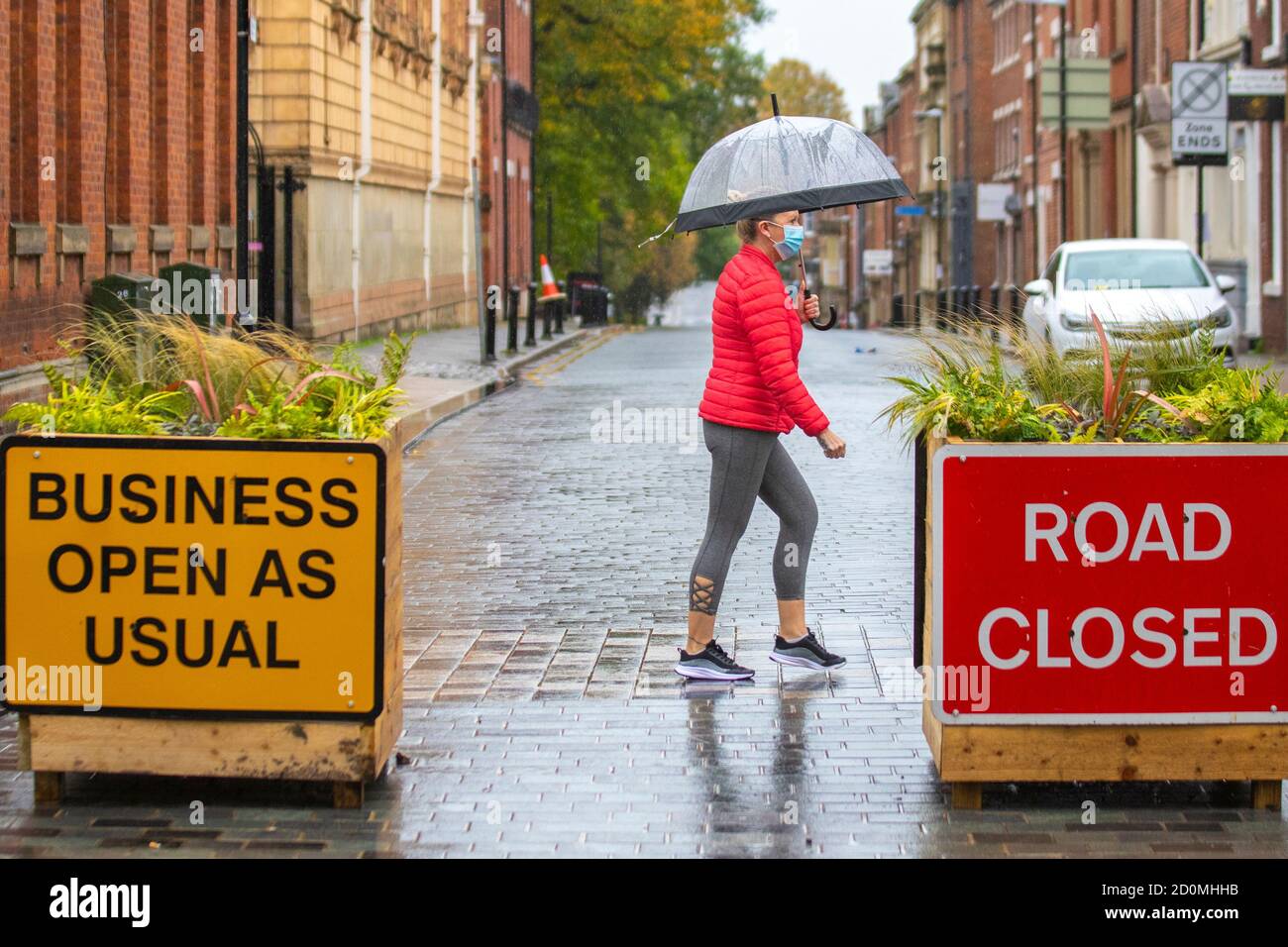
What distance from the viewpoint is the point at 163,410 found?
650cm

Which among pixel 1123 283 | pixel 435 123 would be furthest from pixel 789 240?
pixel 435 123

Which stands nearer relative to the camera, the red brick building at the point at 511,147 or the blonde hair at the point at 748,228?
the blonde hair at the point at 748,228

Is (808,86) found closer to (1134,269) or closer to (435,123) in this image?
(435,123)

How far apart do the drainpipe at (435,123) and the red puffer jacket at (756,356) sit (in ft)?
117

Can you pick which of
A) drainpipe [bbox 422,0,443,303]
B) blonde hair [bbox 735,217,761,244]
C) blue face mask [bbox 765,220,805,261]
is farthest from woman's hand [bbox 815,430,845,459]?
drainpipe [bbox 422,0,443,303]

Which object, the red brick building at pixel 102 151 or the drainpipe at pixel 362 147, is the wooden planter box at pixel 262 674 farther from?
the drainpipe at pixel 362 147

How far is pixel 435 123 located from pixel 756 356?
125 feet

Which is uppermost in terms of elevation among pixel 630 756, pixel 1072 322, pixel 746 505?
pixel 1072 322

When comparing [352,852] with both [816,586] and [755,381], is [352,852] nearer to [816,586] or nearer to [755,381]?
[755,381]

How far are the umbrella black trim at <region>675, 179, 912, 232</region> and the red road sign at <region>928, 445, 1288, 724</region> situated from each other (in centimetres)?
207

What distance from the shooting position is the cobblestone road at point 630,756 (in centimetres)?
562

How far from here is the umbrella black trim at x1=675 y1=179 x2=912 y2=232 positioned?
7719 millimetres

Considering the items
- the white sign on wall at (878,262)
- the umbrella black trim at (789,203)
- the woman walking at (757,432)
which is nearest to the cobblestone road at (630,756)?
the woman walking at (757,432)

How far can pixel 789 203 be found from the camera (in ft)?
25.4
